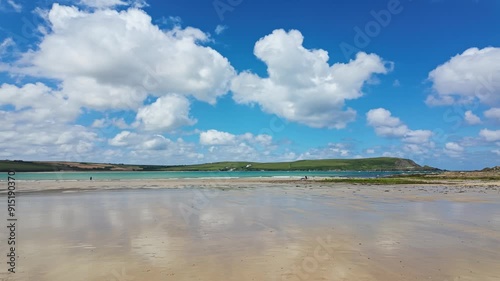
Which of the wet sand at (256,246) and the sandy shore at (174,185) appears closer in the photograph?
the wet sand at (256,246)

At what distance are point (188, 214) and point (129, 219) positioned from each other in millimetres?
4575

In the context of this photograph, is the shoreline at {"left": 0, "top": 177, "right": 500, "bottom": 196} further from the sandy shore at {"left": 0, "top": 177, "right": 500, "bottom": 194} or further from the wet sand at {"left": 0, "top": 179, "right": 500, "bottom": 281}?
the wet sand at {"left": 0, "top": 179, "right": 500, "bottom": 281}

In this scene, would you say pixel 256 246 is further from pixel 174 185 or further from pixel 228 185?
pixel 174 185

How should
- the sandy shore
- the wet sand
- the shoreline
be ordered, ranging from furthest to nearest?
the shoreline
the sandy shore
the wet sand

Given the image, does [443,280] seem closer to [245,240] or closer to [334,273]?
[334,273]

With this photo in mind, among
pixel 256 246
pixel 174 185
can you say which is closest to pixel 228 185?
pixel 174 185

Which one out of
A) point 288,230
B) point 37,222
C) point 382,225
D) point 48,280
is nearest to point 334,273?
point 288,230

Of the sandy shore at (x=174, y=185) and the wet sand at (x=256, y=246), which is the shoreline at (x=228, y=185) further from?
the wet sand at (x=256, y=246)

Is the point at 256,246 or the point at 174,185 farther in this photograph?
the point at 174,185

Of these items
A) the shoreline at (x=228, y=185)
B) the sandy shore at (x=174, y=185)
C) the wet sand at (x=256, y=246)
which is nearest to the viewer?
the wet sand at (x=256, y=246)

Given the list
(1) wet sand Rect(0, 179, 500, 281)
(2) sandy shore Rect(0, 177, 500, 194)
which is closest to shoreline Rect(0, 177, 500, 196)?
(2) sandy shore Rect(0, 177, 500, 194)

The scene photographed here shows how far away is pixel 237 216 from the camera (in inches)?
1045

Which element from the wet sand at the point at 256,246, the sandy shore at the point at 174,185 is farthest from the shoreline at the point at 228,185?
the wet sand at the point at 256,246

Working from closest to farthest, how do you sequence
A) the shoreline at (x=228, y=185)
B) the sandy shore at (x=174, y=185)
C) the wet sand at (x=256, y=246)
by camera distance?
the wet sand at (x=256, y=246) → the sandy shore at (x=174, y=185) → the shoreline at (x=228, y=185)
